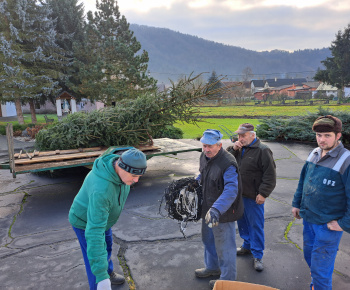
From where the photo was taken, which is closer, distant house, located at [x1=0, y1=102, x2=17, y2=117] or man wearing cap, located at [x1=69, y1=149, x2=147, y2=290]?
man wearing cap, located at [x1=69, y1=149, x2=147, y2=290]

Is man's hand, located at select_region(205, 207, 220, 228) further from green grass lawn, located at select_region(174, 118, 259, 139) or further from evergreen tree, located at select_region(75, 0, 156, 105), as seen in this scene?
evergreen tree, located at select_region(75, 0, 156, 105)

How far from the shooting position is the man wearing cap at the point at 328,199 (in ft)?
8.75

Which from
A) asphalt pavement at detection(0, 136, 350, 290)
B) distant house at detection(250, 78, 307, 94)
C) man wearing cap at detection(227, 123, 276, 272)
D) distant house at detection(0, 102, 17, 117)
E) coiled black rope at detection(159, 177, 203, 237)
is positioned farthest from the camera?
distant house at detection(250, 78, 307, 94)

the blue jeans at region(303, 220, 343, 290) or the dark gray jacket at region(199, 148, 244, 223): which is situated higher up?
the dark gray jacket at region(199, 148, 244, 223)

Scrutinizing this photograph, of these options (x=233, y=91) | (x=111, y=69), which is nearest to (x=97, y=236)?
(x=233, y=91)

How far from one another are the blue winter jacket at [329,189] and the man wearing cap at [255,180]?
679 mm

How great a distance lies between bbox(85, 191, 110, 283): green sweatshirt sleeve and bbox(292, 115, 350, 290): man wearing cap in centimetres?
217

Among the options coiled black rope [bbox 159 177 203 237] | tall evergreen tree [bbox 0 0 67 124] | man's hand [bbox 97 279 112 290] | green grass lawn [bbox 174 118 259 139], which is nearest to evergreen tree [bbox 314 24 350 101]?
green grass lawn [bbox 174 118 259 139]

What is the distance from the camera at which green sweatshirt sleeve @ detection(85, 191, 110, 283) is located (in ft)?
7.46

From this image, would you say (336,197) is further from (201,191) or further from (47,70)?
(47,70)

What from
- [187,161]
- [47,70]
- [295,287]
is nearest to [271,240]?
[295,287]

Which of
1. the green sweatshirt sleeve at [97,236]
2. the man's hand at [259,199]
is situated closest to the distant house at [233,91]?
the man's hand at [259,199]

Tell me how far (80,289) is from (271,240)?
10.0 ft

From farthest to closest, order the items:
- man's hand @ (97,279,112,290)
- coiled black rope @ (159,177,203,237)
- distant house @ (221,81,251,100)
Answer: distant house @ (221,81,251,100) → coiled black rope @ (159,177,203,237) → man's hand @ (97,279,112,290)
